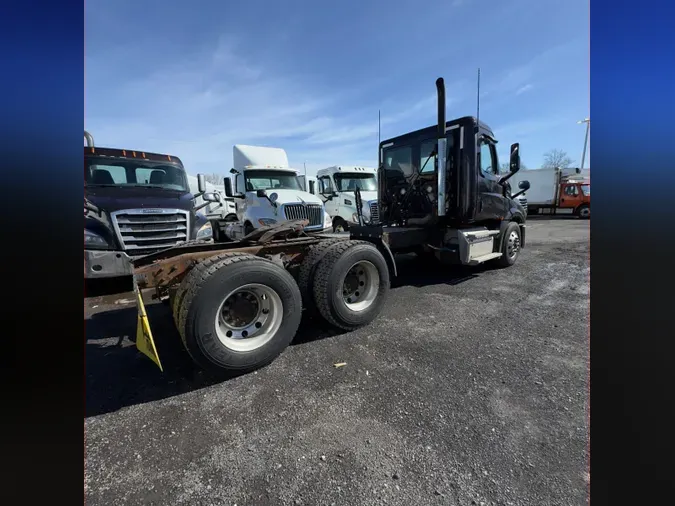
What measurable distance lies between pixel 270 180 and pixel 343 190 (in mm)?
2933

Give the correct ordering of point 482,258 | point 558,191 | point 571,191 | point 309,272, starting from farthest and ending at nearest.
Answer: point 558,191 < point 571,191 < point 482,258 < point 309,272

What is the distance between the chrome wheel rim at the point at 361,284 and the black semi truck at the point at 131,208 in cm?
332

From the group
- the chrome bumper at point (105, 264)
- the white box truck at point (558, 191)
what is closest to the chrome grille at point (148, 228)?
the chrome bumper at point (105, 264)

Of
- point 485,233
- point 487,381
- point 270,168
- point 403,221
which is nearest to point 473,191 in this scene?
point 485,233

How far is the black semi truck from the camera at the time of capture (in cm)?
520

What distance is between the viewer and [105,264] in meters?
5.13

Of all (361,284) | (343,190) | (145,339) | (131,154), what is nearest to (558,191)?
(343,190)

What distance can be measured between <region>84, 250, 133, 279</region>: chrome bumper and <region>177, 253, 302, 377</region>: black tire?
2.89 meters

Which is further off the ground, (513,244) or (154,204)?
(154,204)

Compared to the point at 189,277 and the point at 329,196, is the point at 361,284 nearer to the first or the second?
the point at 189,277

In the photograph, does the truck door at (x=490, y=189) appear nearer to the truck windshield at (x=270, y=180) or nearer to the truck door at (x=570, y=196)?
the truck windshield at (x=270, y=180)

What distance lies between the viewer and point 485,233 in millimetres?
6887

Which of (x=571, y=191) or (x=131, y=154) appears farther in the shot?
(x=571, y=191)

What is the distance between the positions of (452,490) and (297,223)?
339 centimetres
